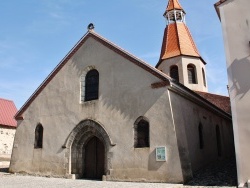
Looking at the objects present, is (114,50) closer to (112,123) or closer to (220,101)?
(112,123)

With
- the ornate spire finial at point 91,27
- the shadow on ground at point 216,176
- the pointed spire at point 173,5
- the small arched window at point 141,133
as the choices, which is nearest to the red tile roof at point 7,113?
the ornate spire finial at point 91,27

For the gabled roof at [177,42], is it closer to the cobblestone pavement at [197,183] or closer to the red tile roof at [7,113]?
the cobblestone pavement at [197,183]

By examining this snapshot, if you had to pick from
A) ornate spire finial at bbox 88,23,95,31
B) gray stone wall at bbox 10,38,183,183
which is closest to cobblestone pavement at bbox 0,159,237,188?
gray stone wall at bbox 10,38,183,183

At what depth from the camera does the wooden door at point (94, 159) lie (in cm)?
1458

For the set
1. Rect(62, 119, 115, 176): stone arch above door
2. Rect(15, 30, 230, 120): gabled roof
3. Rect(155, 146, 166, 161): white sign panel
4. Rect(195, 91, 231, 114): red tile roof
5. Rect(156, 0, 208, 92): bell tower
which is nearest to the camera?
Rect(155, 146, 166, 161): white sign panel

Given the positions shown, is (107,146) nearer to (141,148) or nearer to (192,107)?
(141,148)

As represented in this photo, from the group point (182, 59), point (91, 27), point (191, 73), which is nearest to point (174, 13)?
point (182, 59)

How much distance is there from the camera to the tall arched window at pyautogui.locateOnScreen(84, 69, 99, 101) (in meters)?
15.0

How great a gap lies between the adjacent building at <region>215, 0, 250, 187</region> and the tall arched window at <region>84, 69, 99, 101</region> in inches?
285

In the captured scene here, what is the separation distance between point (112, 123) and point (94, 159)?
253cm

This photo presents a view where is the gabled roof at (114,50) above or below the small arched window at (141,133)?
above

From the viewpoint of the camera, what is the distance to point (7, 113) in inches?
1094

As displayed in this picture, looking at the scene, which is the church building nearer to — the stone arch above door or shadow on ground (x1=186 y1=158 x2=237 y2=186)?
the stone arch above door

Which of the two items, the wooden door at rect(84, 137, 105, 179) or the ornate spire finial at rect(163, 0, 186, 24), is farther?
the ornate spire finial at rect(163, 0, 186, 24)
